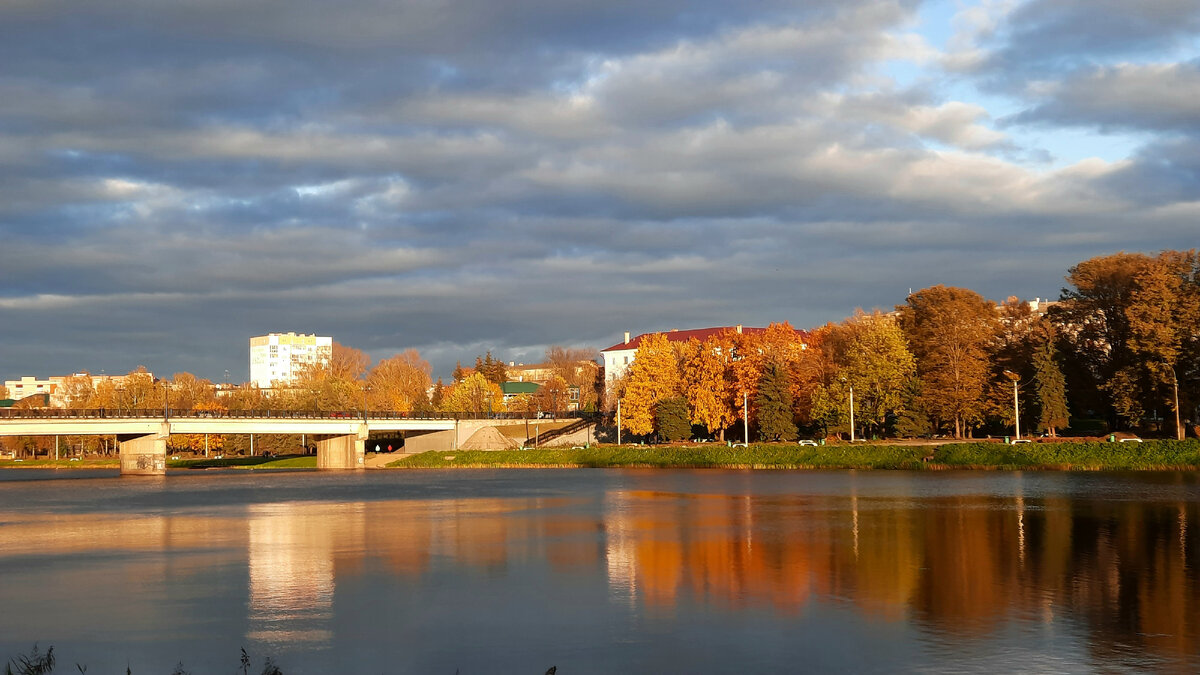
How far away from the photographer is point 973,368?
302 ft

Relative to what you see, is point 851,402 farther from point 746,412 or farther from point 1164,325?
point 1164,325

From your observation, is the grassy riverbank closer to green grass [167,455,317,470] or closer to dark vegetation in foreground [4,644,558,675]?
green grass [167,455,317,470]

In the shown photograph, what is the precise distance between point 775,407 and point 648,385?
62.3 ft

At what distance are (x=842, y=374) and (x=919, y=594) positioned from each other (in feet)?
256

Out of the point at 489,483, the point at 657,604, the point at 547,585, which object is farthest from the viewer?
the point at 489,483

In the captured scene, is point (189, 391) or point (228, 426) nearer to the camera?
point (228, 426)

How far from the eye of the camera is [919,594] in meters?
22.9

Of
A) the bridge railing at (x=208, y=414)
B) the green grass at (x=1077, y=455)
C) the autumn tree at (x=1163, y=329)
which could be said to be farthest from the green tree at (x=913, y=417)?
the bridge railing at (x=208, y=414)

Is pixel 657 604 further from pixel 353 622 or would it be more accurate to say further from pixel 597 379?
pixel 597 379

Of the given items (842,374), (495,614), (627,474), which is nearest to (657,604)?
(495,614)

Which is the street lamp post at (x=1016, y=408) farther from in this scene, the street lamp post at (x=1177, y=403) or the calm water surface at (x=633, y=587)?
the calm water surface at (x=633, y=587)

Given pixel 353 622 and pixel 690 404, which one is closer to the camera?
pixel 353 622

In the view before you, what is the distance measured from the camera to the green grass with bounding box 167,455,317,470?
136750 millimetres

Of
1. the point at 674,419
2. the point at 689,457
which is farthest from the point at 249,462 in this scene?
the point at 689,457
